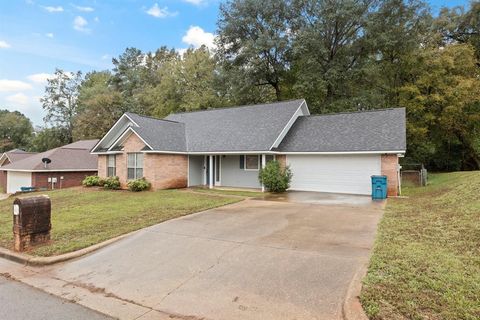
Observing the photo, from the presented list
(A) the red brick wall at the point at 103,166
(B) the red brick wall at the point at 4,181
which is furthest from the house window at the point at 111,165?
(B) the red brick wall at the point at 4,181

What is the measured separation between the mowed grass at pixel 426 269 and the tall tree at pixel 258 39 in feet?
72.5

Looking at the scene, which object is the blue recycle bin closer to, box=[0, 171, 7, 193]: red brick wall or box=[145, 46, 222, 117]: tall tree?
box=[145, 46, 222, 117]: tall tree

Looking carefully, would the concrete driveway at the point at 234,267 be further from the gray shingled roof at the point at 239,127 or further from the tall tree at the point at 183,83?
the tall tree at the point at 183,83

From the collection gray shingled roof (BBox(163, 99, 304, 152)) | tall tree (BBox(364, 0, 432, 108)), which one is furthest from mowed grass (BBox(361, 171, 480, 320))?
tall tree (BBox(364, 0, 432, 108))

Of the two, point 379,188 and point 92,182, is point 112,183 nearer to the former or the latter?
point 92,182

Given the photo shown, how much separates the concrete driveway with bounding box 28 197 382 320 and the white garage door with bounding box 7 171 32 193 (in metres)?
23.6

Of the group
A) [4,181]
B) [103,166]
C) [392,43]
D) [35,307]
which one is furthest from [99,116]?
[35,307]

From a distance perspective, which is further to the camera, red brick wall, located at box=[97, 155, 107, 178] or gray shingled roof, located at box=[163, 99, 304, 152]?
red brick wall, located at box=[97, 155, 107, 178]

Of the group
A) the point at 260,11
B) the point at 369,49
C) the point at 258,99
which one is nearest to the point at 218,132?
the point at 258,99

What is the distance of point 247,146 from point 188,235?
Result: 9907mm

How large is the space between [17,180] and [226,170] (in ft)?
71.0

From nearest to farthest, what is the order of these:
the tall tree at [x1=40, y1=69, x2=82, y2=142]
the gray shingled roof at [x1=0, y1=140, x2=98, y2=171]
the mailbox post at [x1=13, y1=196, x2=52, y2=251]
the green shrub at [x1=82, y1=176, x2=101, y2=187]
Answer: the mailbox post at [x1=13, y1=196, x2=52, y2=251] → the green shrub at [x1=82, y1=176, x2=101, y2=187] → the gray shingled roof at [x1=0, y1=140, x2=98, y2=171] → the tall tree at [x1=40, y1=69, x2=82, y2=142]

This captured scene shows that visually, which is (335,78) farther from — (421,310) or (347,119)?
(421,310)

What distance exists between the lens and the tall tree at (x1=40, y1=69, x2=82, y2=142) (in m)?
48.8
